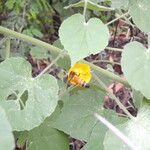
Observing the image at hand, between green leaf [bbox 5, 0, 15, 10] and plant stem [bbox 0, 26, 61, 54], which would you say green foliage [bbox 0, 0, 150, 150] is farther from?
green leaf [bbox 5, 0, 15, 10]

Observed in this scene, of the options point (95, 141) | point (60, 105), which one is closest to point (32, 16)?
point (60, 105)

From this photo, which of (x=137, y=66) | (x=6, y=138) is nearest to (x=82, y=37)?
(x=137, y=66)

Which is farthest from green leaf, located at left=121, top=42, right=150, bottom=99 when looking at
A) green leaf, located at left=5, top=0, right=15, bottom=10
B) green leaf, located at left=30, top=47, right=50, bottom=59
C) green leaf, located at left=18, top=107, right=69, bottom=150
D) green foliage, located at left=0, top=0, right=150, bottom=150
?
green leaf, located at left=5, top=0, right=15, bottom=10

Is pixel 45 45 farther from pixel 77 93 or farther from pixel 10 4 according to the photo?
pixel 10 4

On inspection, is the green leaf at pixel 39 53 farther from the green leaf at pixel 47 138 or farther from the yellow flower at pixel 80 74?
the yellow flower at pixel 80 74

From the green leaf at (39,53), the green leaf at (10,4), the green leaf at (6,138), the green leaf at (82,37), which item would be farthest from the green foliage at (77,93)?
the green leaf at (10,4)

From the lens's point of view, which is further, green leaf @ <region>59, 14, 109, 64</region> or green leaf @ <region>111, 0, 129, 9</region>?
green leaf @ <region>111, 0, 129, 9</region>

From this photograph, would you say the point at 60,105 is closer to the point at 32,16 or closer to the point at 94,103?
the point at 94,103
